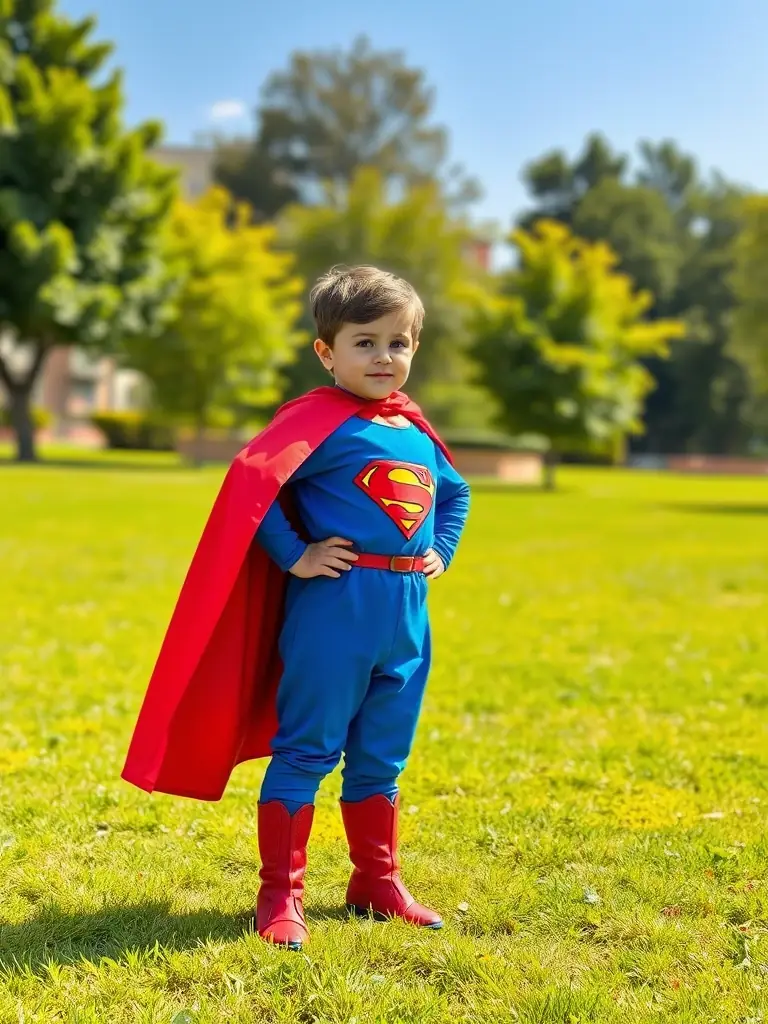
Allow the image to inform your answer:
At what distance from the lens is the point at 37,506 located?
19.8m

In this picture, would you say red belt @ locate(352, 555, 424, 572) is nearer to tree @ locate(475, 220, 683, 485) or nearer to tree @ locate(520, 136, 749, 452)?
tree @ locate(475, 220, 683, 485)

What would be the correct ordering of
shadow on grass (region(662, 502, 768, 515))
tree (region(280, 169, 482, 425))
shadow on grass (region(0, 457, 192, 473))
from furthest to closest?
tree (region(280, 169, 482, 425)) → shadow on grass (region(0, 457, 192, 473)) → shadow on grass (region(662, 502, 768, 515))

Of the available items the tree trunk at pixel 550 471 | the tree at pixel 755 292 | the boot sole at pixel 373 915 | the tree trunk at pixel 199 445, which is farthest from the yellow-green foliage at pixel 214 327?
the boot sole at pixel 373 915

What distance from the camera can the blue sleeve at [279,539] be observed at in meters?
3.45

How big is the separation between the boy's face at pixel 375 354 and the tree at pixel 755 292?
30079 millimetres

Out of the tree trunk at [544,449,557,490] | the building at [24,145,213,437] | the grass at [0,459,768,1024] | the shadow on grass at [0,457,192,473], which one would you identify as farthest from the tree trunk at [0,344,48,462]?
the building at [24,145,213,437]

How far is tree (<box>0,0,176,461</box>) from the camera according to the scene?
3241 cm

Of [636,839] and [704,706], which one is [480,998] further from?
[704,706]

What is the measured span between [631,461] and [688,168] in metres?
31.1

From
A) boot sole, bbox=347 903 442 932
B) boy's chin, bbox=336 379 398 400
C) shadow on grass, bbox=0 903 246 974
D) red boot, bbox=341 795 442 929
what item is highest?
boy's chin, bbox=336 379 398 400

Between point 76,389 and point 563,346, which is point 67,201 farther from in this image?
point 76,389

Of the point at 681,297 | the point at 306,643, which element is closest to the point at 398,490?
the point at 306,643

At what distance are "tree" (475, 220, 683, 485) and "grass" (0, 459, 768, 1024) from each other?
2781 cm

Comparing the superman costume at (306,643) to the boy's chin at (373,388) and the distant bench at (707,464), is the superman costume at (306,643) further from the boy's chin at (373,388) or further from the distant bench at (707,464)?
the distant bench at (707,464)
